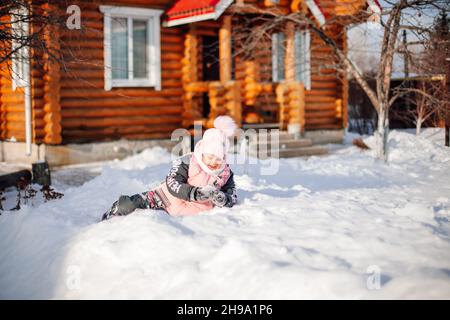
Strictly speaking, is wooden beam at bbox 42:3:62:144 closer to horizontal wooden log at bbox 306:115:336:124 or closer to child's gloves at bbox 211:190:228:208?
child's gloves at bbox 211:190:228:208

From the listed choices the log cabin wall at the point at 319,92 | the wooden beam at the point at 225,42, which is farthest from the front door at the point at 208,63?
the wooden beam at the point at 225,42

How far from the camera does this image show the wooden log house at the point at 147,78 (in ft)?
33.6

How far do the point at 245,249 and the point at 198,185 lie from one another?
59.1 inches

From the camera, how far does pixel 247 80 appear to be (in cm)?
1265

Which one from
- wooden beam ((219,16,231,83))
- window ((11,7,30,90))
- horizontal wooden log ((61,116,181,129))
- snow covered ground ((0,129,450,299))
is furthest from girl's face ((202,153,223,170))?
horizontal wooden log ((61,116,181,129))

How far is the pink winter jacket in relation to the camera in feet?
15.6

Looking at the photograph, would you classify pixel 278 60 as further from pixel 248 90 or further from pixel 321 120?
pixel 321 120

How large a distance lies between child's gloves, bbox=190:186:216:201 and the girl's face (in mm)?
253

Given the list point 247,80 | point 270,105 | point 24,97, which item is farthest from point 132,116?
point 270,105

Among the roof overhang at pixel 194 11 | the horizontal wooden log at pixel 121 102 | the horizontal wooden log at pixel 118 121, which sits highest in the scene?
the roof overhang at pixel 194 11

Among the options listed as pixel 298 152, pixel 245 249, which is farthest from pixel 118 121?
pixel 245 249

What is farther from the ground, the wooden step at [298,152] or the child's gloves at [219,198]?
the wooden step at [298,152]

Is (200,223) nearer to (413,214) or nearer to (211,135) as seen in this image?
(211,135)

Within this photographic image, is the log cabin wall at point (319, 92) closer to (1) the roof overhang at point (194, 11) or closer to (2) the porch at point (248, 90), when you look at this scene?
(2) the porch at point (248, 90)
